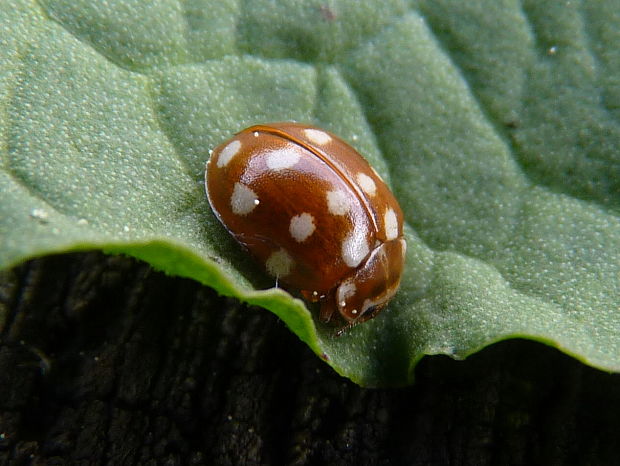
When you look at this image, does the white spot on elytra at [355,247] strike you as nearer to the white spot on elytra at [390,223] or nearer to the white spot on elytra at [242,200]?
the white spot on elytra at [390,223]

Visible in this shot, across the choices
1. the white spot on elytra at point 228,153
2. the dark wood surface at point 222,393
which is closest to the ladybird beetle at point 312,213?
the white spot on elytra at point 228,153

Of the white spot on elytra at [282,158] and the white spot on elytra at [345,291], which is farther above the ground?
the white spot on elytra at [282,158]

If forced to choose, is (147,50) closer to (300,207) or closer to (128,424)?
(300,207)

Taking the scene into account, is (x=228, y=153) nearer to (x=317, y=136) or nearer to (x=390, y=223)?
(x=317, y=136)

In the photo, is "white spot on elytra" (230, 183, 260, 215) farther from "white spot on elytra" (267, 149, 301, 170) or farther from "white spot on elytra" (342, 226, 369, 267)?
"white spot on elytra" (342, 226, 369, 267)

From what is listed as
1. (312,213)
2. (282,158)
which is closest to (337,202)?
(312,213)

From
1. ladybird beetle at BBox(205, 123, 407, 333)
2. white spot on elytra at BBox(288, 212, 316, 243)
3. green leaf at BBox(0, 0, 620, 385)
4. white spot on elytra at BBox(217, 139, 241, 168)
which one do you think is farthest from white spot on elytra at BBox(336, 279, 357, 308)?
white spot on elytra at BBox(217, 139, 241, 168)

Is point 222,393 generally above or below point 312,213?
below
